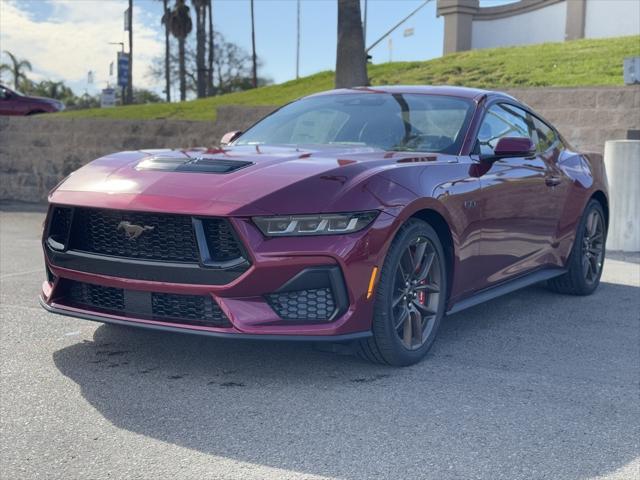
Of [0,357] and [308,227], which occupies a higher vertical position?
[308,227]

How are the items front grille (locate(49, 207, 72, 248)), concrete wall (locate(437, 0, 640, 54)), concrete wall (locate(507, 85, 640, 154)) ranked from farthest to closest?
concrete wall (locate(437, 0, 640, 54)) < concrete wall (locate(507, 85, 640, 154)) < front grille (locate(49, 207, 72, 248))

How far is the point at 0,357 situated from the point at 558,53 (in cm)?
1672

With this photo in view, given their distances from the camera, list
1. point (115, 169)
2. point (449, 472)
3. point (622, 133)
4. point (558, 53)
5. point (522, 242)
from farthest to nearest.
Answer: point (558, 53) < point (622, 133) < point (522, 242) < point (115, 169) < point (449, 472)

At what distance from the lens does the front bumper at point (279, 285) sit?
12.8ft

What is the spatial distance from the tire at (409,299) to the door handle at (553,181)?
1.62 metres

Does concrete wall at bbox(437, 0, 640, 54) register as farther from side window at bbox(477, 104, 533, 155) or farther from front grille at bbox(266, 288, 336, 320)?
front grille at bbox(266, 288, 336, 320)

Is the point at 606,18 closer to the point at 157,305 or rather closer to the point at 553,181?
the point at 553,181

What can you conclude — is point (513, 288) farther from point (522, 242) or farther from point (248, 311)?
point (248, 311)

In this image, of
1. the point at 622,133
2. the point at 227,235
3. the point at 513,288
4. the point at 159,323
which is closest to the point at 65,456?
the point at 159,323

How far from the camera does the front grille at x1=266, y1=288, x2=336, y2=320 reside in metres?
3.98

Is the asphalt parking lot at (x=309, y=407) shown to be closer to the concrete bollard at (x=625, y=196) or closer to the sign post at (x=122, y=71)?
the concrete bollard at (x=625, y=196)

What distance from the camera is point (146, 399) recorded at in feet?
12.8

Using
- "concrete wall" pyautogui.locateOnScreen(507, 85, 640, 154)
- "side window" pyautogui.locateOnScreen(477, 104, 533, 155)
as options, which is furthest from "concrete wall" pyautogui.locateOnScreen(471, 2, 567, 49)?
"side window" pyautogui.locateOnScreen(477, 104, 533, 155)

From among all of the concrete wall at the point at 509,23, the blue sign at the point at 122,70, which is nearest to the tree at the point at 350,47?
the concrete wall at the point at 509,23
